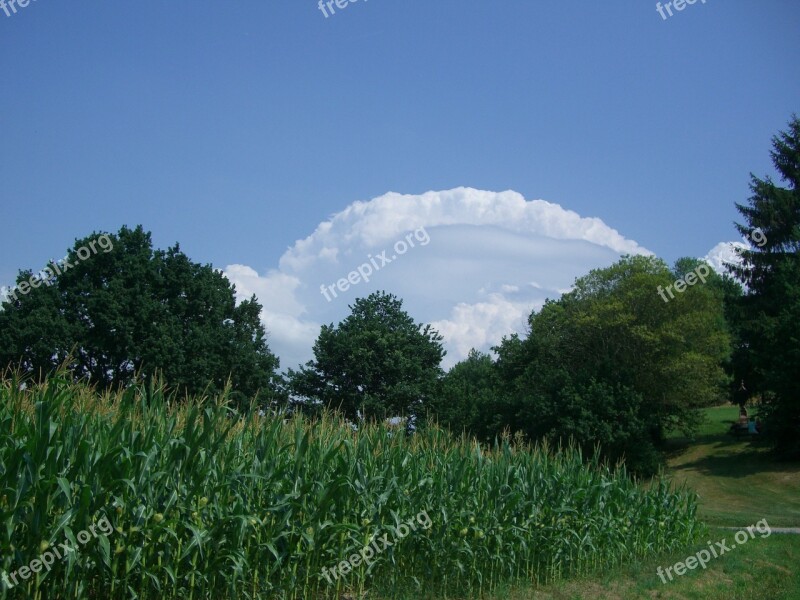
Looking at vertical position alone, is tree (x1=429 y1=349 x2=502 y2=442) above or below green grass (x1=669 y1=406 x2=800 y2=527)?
above

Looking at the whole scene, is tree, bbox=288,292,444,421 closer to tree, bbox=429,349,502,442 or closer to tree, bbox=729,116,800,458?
tree, bbox=429,349,502,442

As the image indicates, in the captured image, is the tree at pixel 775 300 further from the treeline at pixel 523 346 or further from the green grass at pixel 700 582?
the green grass at pixel 700 582

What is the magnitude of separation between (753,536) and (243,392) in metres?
32.3

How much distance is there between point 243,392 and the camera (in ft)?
145

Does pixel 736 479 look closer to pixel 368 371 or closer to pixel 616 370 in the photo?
pixel 616 370

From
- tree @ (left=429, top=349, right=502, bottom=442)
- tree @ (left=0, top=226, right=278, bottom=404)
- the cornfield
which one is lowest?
the cornfield

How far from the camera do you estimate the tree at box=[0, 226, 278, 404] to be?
3769 cm

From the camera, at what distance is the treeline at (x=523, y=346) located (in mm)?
37406

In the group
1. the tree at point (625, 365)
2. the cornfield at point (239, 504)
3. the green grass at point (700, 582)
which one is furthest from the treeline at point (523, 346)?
the cornfield at point (239, 504)

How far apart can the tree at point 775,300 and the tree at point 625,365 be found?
2725 millimetres

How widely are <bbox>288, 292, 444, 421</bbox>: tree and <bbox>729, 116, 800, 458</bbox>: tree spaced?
20.8 m

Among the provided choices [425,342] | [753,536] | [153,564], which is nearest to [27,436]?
[153,564]

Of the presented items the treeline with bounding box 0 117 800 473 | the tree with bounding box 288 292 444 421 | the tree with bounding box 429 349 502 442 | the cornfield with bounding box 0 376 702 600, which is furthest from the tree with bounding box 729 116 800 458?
the cornfield with bounding box 0 376 702 600

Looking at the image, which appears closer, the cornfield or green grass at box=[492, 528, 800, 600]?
the cornfield
